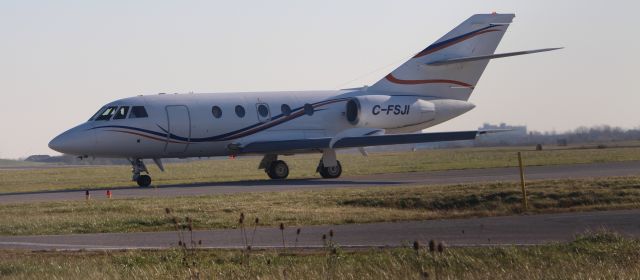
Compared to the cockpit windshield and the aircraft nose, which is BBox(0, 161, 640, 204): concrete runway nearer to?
the aircraft nose

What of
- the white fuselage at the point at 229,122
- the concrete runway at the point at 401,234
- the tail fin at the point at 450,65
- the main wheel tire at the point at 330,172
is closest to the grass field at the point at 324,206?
the concrete runway at the point at 401,234

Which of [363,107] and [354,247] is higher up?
[363,107]

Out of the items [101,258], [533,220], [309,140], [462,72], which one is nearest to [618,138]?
[462,72]

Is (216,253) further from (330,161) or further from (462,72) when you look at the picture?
(462,72)

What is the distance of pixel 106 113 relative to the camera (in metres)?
36.8

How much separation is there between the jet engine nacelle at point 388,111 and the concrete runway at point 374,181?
2.13 meters

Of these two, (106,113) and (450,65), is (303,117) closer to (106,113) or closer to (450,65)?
(450,65)

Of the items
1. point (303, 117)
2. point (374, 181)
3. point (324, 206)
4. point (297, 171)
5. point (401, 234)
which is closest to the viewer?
point (401, 234)

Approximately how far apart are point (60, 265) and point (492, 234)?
6659 mm

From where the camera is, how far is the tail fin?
41.9 meters

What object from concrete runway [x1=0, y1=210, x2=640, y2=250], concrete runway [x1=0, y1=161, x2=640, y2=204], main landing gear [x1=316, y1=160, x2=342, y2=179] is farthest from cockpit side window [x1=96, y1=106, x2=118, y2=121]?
concrete runway [x1=0, y1=210, x2=640, y2=250]

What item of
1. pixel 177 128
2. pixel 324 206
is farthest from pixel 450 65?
pixel 324 206

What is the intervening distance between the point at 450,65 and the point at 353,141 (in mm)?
6375

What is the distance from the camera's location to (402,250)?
1458 centimetres
